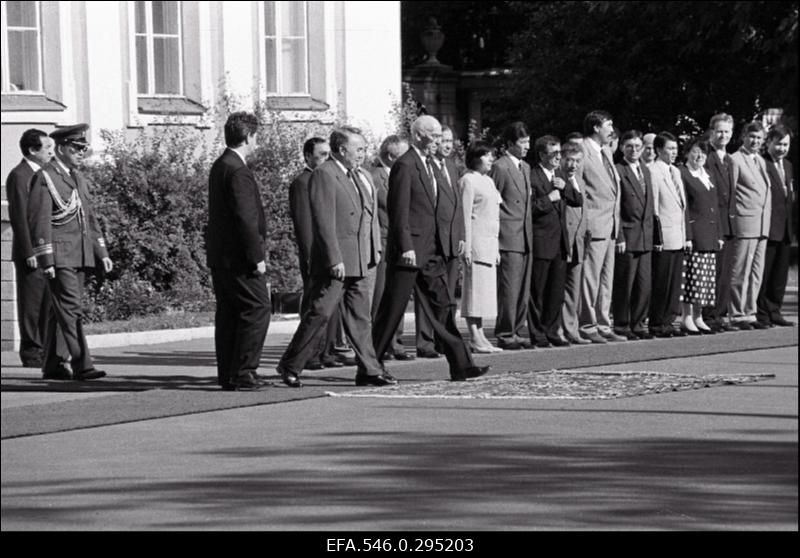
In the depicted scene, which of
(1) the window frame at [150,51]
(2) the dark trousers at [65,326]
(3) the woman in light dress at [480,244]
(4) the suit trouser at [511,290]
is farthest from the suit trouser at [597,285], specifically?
(1) the window frame at [150,51]

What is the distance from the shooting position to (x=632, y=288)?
19734 mm

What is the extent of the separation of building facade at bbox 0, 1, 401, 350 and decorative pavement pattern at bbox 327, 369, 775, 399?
389 inches

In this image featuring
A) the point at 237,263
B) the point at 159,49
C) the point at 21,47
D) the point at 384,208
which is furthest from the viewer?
the point at 159,49

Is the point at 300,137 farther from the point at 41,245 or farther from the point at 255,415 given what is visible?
the point at 255,415

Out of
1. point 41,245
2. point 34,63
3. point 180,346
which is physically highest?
point 34,63

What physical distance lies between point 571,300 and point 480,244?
141 centimetres

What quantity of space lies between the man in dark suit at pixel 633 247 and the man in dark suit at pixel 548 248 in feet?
2.46

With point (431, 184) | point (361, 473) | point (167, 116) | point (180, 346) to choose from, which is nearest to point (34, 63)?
point (167, 116)

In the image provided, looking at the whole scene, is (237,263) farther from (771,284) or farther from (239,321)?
(771,284)

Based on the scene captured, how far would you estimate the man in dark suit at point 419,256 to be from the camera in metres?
14.9

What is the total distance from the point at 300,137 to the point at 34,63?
3703mm

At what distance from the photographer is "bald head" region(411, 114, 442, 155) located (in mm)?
15148

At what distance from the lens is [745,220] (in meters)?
20.7

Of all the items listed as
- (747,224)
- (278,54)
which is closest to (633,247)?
(747,224)
